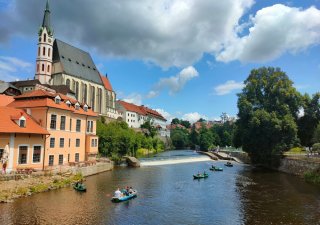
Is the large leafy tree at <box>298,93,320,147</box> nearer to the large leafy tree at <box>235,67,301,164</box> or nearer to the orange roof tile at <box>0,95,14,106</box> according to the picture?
the large leafy tree at <box>235,67,301,164</box>

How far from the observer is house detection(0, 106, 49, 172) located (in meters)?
34.5

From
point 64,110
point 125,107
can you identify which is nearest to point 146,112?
point 125,107

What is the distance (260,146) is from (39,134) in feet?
142

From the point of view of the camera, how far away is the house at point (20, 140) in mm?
34500

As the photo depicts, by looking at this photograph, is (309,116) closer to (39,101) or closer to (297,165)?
(297,165)

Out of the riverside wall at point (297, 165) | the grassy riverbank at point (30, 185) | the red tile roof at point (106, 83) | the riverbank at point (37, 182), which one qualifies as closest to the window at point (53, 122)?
the riverbank at point (37, 182)

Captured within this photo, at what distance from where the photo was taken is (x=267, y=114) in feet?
192

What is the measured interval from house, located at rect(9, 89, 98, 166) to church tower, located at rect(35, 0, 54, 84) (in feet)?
194

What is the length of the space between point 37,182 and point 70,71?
8151 centimetres

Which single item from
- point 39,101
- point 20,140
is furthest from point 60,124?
point 20,140

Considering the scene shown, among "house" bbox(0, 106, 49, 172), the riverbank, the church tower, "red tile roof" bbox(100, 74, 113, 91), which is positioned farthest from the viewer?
"red tile roof" bbox(100, 74, 113, 91)

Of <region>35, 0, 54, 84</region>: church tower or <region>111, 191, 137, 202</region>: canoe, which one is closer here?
<region>111, 191, 137, 202</region>: canoe

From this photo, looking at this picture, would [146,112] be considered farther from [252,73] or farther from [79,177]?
[79,177]

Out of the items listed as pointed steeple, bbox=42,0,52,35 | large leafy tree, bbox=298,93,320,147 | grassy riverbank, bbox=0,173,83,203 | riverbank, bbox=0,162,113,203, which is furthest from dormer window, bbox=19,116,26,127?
pointed steeple, bbox=42,0,52,35
